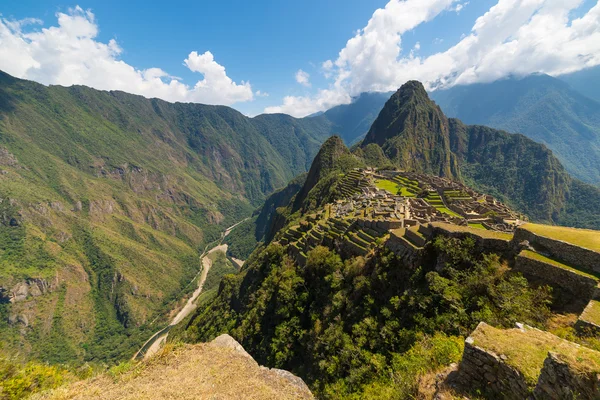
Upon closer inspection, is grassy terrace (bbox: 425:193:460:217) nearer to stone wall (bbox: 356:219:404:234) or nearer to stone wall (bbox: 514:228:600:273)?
stone wall (bbox: 356:219:404:234)

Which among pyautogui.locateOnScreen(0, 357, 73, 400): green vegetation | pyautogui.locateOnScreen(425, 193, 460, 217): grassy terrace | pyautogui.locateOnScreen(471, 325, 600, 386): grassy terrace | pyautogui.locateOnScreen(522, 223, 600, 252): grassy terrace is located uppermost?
pyautogui.locateOnScreen(522, 223, 600, 252): grassy terrace

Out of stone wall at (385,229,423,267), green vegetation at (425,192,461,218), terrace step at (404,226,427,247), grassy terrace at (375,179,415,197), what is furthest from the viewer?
grassy terrace at (375,179,415,197)

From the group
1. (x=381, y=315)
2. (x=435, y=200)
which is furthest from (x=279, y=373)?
(x=435, y=200)

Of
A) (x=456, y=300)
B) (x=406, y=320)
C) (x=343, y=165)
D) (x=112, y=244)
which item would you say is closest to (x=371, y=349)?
(x=406, y=320)

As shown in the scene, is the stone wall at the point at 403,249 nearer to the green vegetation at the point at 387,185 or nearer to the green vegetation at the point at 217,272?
the green vegetation at the point at 387,185

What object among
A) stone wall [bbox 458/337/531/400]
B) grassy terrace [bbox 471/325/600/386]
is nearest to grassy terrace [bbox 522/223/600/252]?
grassy terrace [bbox 471/325/600/386]

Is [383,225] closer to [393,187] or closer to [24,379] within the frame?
[24,379]

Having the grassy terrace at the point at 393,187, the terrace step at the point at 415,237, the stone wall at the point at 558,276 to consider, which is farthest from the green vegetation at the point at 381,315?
the grassy terrace at the point at 393,187

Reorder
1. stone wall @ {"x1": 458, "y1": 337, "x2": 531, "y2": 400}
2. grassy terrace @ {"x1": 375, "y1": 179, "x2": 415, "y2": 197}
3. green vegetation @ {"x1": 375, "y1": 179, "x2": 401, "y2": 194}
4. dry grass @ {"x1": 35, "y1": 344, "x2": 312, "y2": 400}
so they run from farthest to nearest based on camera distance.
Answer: green vegetation @ {"x1": 375, "y1": 179, "x2": 401, "y2": 194}
grassy terrace @ {"x1": 375, "y1": 179, "x2": 415, "y2": 197}
dry grass @ {"x1": 35, "y1": 344, "x2": 312, "y2": 400}
stone wall @ {"x1": 458, "y1": 337, "x2": 531, "y2": 400}
